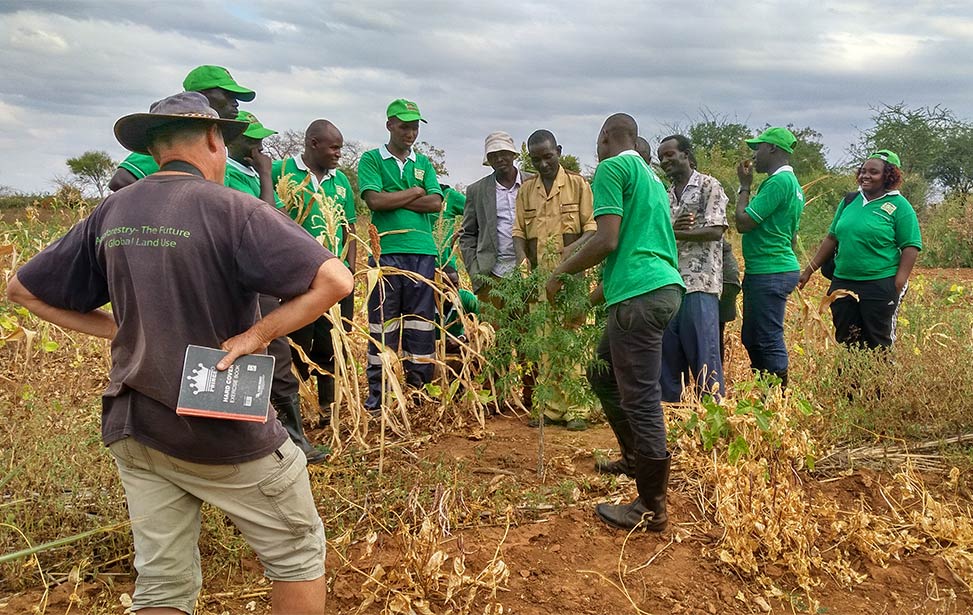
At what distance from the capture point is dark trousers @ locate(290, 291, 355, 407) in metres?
4.41

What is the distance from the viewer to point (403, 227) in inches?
202

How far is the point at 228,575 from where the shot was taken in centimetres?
304

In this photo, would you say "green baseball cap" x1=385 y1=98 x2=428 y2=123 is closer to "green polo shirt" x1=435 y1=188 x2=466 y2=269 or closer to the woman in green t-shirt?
"green polo shirt" x1=435 y1=188 x2=466 y2=269

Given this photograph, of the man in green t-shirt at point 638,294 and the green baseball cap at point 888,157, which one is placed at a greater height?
the green baseball cap at point 888,157

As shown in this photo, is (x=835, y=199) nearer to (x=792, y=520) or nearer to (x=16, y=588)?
(x=792, y=520)

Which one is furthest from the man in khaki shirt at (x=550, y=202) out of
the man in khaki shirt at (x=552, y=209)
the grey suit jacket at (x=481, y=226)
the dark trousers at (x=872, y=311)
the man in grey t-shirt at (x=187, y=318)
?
the man in grey t-shirt at (x=187, y=318)

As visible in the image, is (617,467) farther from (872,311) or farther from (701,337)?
(872,311)

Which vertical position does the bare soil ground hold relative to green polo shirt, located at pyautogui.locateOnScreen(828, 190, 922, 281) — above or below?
below

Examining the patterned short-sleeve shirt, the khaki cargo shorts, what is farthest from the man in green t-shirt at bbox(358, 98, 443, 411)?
the khaki cargo shorts

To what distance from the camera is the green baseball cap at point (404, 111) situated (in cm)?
502

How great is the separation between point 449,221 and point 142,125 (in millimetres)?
3833

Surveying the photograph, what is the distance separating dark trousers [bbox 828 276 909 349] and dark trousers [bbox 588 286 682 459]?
7.63 ft

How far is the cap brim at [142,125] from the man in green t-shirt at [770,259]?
137 inches

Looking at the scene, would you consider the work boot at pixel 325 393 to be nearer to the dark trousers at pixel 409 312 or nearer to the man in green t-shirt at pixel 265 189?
the dark trousers at pixel 409 312
